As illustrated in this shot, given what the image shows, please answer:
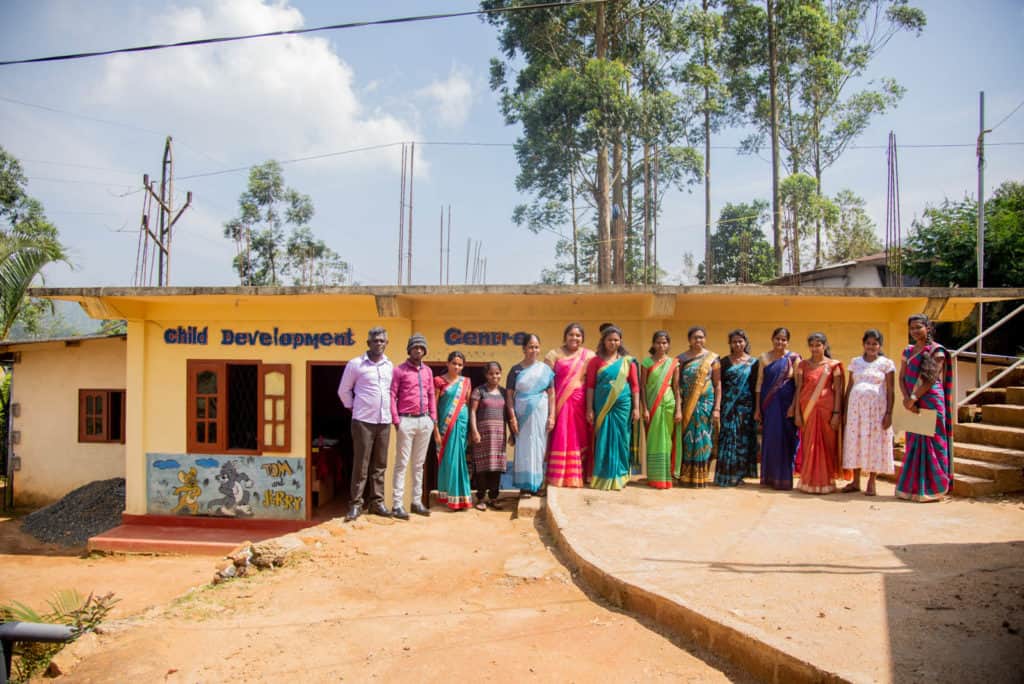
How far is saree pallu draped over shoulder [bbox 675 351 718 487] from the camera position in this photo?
21.0 ft

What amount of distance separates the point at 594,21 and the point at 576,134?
4.75 m

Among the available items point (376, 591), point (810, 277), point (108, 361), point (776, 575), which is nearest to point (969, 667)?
point (776, 575)

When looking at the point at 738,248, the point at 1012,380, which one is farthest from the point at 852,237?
the point at 1012,380

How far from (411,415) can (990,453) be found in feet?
18.8

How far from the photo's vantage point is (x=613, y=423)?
20.5ft

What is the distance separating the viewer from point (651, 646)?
327 centimetres

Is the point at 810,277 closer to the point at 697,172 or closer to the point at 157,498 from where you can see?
the point at 697,172

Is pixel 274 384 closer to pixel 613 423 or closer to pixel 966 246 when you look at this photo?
pixel 613 423

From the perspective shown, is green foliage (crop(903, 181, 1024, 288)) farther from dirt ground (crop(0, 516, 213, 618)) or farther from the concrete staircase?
dirt ground (crop(0, 516, 213, 618))

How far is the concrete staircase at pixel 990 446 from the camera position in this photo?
20.1ft

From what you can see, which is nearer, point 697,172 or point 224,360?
point 224,360

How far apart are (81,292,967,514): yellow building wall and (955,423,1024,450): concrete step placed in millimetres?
1447

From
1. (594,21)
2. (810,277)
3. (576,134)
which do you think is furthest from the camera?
(594,21)

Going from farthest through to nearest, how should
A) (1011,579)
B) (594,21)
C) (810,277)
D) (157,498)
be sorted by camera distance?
(594,21)
(810,277)
(157,498)
(1011,579)
